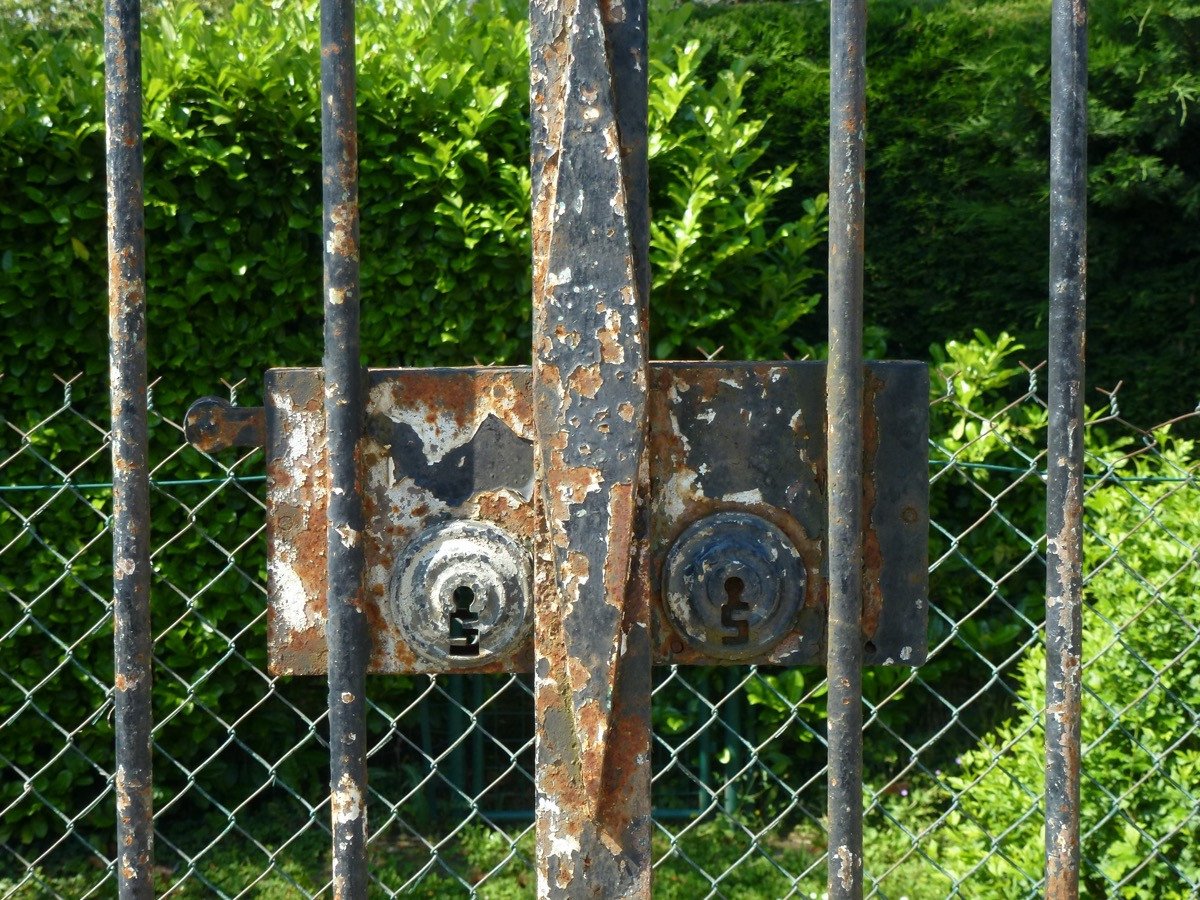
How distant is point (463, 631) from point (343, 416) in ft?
0.73

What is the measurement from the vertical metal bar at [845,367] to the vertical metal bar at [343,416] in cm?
41

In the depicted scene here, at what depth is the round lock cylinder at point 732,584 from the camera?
110 centimetres

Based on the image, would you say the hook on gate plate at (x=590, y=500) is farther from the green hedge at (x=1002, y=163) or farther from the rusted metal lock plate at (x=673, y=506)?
the green hedge at (x=1002, y=163)

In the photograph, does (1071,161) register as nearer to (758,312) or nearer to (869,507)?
(869,507)

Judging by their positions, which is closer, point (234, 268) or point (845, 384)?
point (845, 384)

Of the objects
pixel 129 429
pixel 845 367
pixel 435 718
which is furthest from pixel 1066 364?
pixel 435 718

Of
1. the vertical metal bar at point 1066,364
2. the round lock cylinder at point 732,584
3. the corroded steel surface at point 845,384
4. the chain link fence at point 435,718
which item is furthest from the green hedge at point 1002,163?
the round lock cylinder at point 732,584

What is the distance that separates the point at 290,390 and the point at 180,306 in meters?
2.93

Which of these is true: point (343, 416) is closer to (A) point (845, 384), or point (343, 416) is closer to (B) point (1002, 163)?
(A) point (845, 384)

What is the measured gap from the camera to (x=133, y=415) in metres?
1.15

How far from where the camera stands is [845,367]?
3.53 ft

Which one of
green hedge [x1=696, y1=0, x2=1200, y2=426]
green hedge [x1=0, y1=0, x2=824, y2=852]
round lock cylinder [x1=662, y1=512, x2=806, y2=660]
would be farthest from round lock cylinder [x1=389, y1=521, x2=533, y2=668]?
green hedge [x1=696, y1=0, x2=1200, y2=426]

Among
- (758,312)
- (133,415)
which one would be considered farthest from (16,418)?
(133,415)

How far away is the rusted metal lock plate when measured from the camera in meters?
1.11
